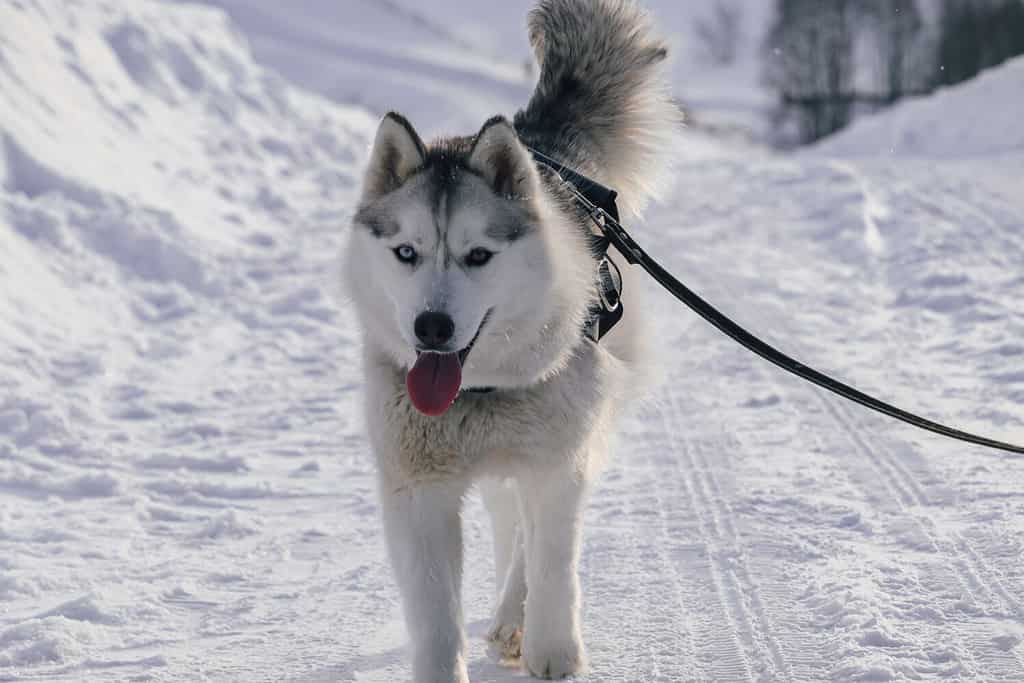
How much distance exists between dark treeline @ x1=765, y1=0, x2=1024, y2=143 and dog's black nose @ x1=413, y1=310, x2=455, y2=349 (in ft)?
115

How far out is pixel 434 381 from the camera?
3.04 m

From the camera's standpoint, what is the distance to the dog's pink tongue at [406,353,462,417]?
3025 mm

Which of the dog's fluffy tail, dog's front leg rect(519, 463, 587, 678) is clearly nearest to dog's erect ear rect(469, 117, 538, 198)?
dog's front leg rect(519, 463, 587, 678)

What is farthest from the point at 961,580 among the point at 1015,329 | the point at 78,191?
the point at 78,191

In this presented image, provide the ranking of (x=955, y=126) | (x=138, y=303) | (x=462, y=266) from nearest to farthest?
(x=462, y=266), (x=138, y=303), (x=955, y=126)

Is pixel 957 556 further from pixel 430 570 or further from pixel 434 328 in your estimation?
pixel 434 328

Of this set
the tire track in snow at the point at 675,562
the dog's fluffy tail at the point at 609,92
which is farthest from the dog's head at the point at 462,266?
the dog's fluffy tail at the point at 609,92

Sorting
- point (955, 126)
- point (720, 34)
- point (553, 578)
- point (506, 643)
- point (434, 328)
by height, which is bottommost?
point (506, 643)

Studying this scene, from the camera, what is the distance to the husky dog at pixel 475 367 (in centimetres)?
311

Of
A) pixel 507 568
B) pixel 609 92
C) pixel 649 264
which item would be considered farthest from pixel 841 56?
pixel 507 568

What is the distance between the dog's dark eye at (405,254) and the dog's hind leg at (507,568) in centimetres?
74

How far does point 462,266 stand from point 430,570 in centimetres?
80

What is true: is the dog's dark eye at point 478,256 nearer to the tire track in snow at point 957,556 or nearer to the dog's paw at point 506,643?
the dog's paw at point 506,643

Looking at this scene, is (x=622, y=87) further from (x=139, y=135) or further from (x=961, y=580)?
(x=139, y=135)
